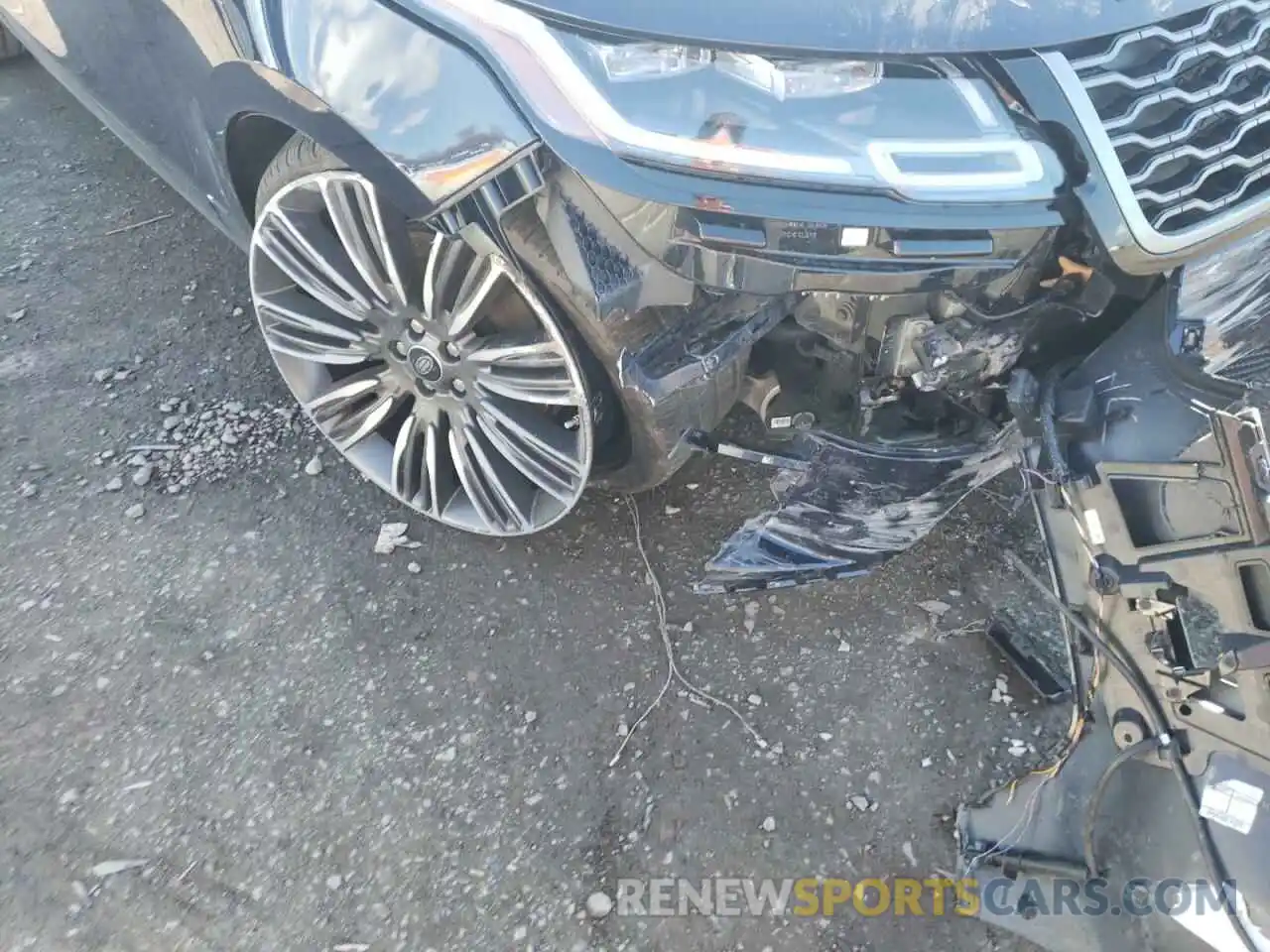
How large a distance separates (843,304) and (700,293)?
0.31 meters

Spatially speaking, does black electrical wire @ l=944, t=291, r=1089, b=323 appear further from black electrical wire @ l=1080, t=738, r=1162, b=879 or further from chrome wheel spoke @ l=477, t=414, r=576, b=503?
chrome wheel spoke @ l=477, t=414, r=576, b=503

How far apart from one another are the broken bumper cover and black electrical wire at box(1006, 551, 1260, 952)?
0.44 meters

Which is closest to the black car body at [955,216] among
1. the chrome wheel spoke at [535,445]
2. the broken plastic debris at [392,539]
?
the chrome wheel spoke at [535,445]

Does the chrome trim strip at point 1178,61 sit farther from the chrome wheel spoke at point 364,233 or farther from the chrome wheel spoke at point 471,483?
the chrome wheel spoke at point 471,483

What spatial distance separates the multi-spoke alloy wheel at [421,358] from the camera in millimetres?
2227

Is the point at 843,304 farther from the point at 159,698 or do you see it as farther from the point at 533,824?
the point at 159,698

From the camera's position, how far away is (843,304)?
2.05m

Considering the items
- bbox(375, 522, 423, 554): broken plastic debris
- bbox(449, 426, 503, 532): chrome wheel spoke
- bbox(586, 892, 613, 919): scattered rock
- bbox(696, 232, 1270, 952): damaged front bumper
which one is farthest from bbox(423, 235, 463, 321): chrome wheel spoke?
bbox(586, 892, 613, 919): scattered rock

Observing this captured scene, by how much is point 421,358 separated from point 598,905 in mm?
1358

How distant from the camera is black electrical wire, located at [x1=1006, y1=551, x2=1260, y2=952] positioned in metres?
1.65

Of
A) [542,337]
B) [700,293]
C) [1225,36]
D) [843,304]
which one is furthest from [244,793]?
[1225,36]

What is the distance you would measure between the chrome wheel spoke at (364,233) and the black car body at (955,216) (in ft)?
0.40

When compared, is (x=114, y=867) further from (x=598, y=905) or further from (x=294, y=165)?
(x=294, y=165)

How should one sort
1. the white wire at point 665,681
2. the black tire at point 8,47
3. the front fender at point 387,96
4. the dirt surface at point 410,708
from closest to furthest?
the front fender at point 387,96
the dirt surface at point 410,708
the white wire at point 665,681
the black tire at point 8,47
